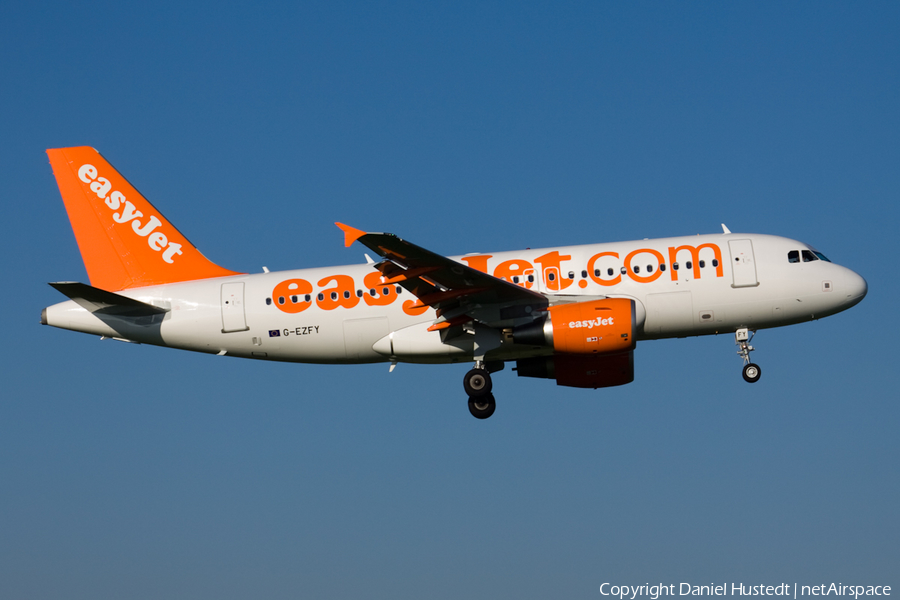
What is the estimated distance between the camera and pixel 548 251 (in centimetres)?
3531

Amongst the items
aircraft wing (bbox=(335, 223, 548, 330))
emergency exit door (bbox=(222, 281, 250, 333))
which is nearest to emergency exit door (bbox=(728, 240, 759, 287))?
aircraft wing (bbox=(335, 223, 548, 330))

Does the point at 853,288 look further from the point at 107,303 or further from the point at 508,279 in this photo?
the point at 107,303

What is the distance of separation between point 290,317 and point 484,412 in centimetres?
733

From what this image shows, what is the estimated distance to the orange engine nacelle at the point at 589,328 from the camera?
1282 inches

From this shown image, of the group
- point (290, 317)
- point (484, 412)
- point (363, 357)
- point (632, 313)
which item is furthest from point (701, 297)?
point (290, 317)

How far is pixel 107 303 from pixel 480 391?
42.5 ft

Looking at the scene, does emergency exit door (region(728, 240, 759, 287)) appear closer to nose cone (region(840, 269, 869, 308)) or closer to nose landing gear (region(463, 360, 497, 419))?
nose cone (region(840, 269, 869, 308))

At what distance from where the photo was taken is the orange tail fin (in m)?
37.8

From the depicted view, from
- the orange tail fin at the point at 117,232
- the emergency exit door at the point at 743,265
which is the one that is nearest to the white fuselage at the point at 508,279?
the emergency exit door at the point at 743,265

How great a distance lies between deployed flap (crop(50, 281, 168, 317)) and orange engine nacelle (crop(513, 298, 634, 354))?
13309mm

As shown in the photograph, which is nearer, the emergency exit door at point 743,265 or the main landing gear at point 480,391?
Result: the emergency exit door at point 743,265

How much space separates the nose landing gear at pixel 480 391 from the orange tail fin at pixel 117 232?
9.79 meters

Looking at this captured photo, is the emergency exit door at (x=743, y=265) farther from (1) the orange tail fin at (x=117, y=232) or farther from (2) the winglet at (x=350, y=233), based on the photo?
(1) the orange tail fin at (x=117, y=232)

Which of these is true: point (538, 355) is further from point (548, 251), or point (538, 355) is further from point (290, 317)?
point (290, 317)
